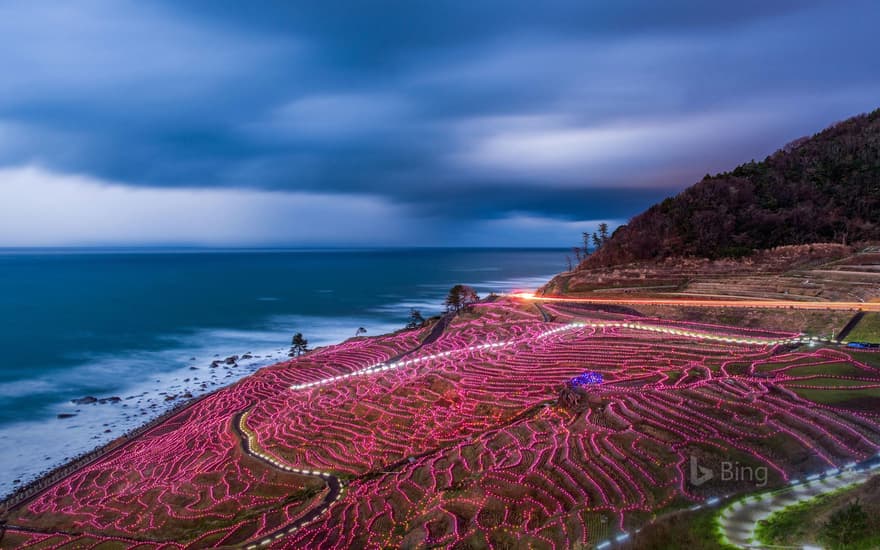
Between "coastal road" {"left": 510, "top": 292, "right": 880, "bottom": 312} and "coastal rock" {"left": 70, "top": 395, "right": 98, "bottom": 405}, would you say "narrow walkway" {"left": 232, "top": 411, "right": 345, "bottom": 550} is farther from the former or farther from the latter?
"coastal road" {"left": 510, "top": 292, "right": 880, "bottom": 312}

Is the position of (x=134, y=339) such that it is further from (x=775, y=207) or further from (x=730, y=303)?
(x=775, y=207)

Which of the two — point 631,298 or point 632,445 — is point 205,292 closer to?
point 631,298

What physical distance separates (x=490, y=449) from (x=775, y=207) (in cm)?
7940

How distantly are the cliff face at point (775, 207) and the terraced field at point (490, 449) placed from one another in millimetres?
42311

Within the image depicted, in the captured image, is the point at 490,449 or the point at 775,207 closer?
the point at 490,449

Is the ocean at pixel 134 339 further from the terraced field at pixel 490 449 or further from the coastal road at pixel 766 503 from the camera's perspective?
the coastal road at pixel 766 503

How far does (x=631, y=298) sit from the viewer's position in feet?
195

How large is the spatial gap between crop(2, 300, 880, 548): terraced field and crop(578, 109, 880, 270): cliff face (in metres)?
42.3

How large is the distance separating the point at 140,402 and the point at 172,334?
4172cm

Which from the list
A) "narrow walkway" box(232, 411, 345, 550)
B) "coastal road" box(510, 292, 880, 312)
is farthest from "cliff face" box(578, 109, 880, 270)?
"narrow walkway" box(232, 411, 345, 550)

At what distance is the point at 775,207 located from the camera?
81938mm

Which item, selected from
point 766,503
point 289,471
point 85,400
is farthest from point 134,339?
point 766,503

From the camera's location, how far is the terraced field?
20188 mm

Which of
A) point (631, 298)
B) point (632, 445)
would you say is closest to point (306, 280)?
point (631, 298)
